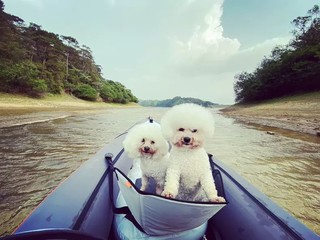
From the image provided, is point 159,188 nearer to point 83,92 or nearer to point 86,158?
point 86,158

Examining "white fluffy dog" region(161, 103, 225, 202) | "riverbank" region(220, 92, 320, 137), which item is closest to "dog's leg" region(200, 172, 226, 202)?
"white fluffy dog" region(161, 103, 225, 202)

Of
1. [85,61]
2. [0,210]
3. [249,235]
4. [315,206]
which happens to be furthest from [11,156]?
[85,61]

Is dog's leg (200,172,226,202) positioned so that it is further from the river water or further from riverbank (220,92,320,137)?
riverbank (220,92,320,137)

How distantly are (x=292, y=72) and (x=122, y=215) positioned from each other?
100.0ft

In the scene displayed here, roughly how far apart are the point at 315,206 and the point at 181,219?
266 cm

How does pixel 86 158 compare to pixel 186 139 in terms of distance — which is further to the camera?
pixel 86 158

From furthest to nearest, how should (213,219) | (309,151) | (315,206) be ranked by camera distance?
(309,151) → (315,206) → (213,219)

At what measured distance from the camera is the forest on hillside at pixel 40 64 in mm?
20984

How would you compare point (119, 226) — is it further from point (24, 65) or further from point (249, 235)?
point (24, 65)

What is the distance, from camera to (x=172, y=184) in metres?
1.44

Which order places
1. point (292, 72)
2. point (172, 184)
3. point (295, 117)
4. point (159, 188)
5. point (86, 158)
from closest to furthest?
point (172, 184) < point (159, 188) < point (86, 158) < point (295, 117) < point (292, 72)

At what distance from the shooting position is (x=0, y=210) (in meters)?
Result: 2.67

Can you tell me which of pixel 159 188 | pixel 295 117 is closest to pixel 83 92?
pixel 295 117

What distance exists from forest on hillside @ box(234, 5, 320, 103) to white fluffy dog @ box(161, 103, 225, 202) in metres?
26.6
